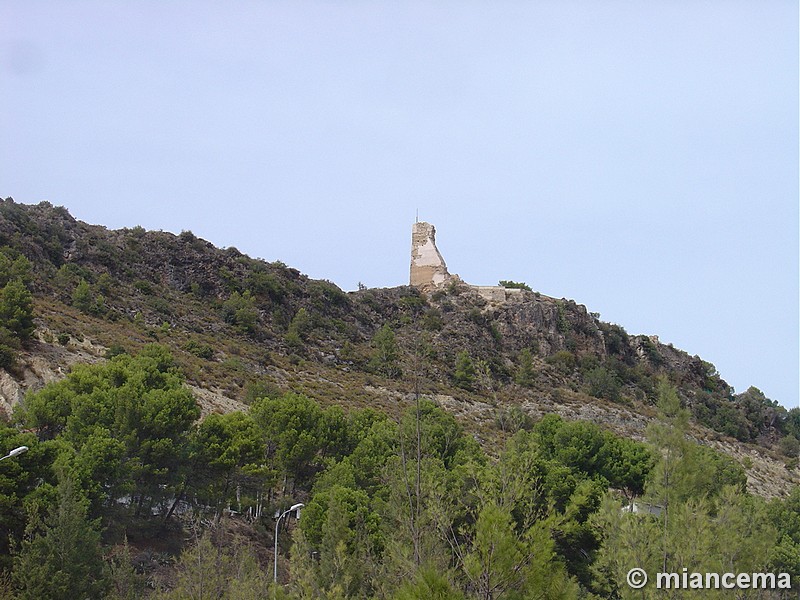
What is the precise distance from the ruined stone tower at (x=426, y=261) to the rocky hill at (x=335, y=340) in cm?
267

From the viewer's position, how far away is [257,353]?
51.9m

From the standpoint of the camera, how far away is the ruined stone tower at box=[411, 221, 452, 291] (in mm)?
77787

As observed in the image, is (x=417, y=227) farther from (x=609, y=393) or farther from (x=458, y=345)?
(x=609, y=393)

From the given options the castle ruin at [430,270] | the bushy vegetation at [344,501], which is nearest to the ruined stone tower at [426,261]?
the castle ruin at [430,270]

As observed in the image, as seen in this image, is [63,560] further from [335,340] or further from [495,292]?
[495,292]

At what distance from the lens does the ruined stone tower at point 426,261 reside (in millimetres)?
77787

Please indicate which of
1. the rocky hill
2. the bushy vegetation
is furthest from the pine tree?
the rocky hill

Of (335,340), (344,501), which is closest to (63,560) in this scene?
(344,501)

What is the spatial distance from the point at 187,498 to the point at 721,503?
1668 centimetres

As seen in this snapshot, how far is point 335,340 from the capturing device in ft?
201

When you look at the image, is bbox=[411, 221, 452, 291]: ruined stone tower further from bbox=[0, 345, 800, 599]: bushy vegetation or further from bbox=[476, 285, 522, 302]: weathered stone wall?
bbox=[0, 345, 800, 599]: bushy vegetation

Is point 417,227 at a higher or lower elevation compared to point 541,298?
higher

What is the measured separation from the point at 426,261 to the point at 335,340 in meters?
20.7

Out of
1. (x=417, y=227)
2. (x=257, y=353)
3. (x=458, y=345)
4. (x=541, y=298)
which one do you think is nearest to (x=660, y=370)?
(x=541, y=298)
